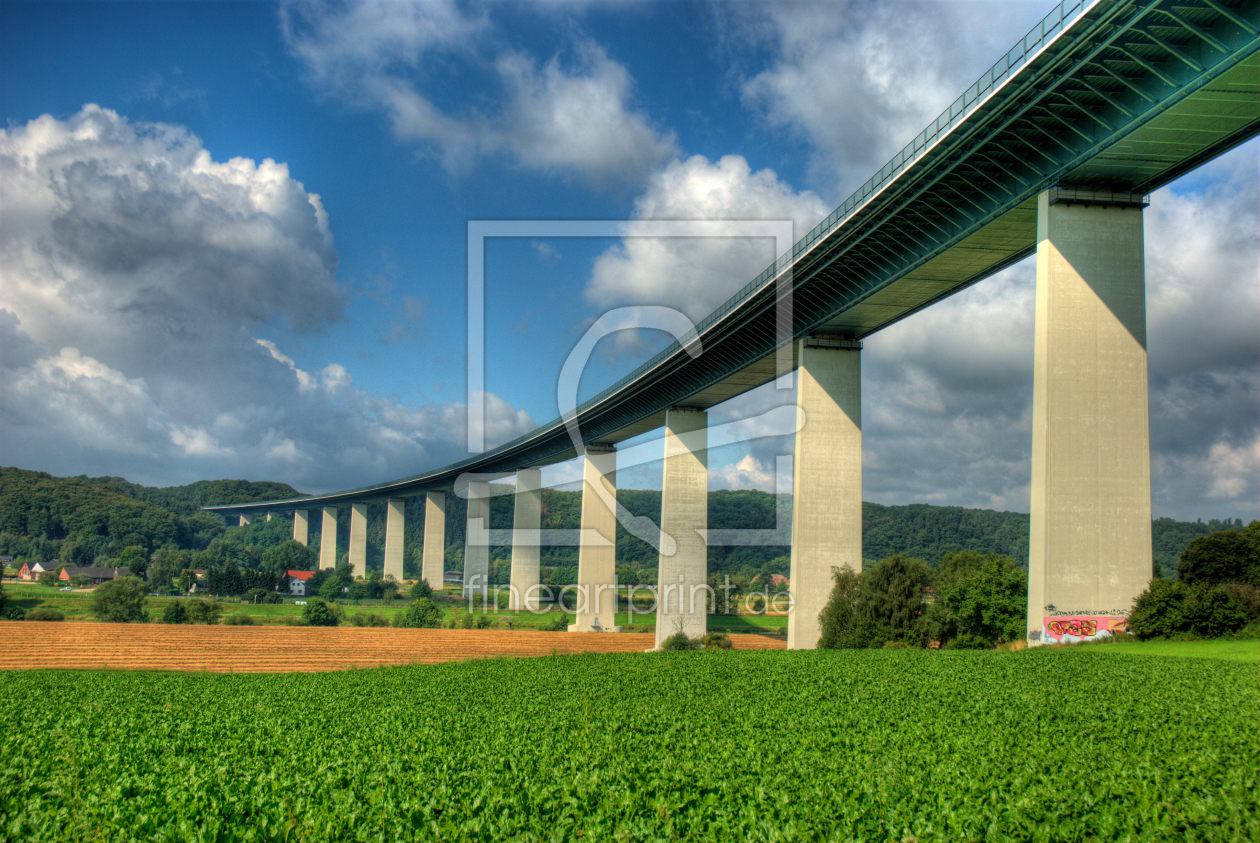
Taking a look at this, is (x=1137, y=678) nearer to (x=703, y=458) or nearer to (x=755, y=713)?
(x=755, y=713)

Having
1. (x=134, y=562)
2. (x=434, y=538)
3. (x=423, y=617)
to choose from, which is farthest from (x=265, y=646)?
(x=134, y=562)

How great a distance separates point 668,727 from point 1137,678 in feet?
39.3

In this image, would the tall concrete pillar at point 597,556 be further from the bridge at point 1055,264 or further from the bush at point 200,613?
the bush at point 200,613

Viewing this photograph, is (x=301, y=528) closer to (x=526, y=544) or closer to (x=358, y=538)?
(x=358, y=538)

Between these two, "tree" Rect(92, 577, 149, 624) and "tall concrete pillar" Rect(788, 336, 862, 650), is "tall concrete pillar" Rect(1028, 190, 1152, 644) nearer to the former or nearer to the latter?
"tall concrete pillar" Rect(788, 336, 862, 650)

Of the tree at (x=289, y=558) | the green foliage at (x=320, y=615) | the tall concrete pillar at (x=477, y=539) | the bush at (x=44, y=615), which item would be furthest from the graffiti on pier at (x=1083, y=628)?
the tree at (x=289, y=558)

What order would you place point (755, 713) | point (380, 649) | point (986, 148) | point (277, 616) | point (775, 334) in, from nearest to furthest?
point (755, 713) → point (986, 148) → point (775, 334) → point (380, 649) → point (277, 616)

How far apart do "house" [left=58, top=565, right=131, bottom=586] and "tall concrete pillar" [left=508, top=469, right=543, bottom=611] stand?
7695 centimetres

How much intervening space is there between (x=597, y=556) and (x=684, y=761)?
5899cm

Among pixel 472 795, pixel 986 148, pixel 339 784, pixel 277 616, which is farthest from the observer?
pixel 277 616

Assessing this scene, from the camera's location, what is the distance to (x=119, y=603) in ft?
218

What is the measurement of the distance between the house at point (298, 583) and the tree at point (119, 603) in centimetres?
5313

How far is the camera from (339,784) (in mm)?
9398

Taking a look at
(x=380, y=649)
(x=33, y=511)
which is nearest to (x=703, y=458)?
(x=380, y=649)
